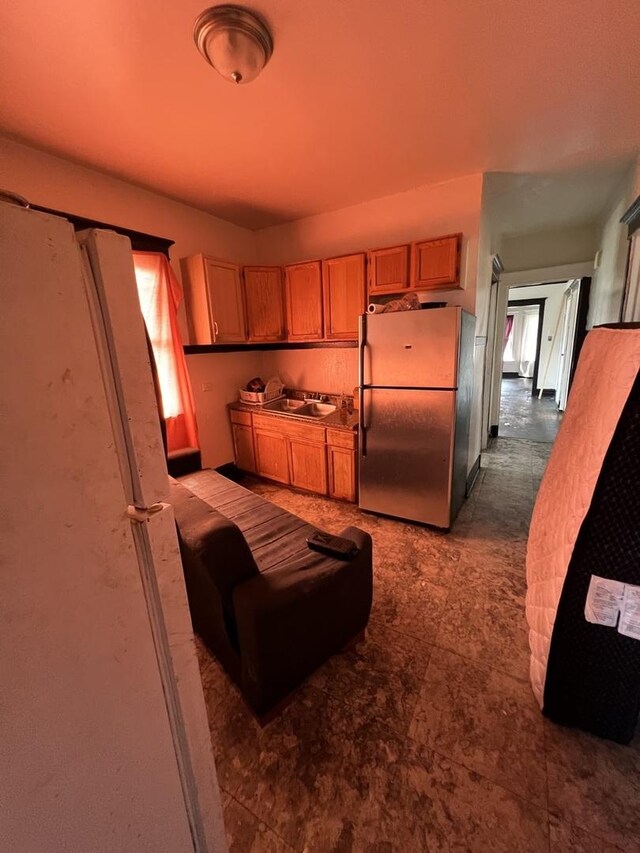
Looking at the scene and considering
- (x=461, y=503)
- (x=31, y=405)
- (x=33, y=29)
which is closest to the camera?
(x=31, y=405)

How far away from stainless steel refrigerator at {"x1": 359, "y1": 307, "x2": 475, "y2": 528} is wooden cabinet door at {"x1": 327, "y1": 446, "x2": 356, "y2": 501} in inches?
7.5

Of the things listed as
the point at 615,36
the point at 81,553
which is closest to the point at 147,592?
the point at 81,553

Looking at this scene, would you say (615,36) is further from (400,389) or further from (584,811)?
(584,811)

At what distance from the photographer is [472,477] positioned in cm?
361

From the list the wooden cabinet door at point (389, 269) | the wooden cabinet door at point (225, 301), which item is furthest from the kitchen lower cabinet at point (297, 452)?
the wooden cabinet door at point (389, 269)

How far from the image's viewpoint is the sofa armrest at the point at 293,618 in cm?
124

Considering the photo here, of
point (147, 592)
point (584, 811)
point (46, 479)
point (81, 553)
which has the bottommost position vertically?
point (584, 811)

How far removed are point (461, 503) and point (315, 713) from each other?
2225mm

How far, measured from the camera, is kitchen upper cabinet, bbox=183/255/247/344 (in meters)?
3.16

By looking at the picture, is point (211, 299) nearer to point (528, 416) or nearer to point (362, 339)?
point (362, 339)

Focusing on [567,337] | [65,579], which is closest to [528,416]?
[567,337]

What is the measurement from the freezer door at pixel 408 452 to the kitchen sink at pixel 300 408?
34.7 inches

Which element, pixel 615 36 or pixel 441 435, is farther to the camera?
pixel 441 435

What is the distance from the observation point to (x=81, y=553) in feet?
1.59
